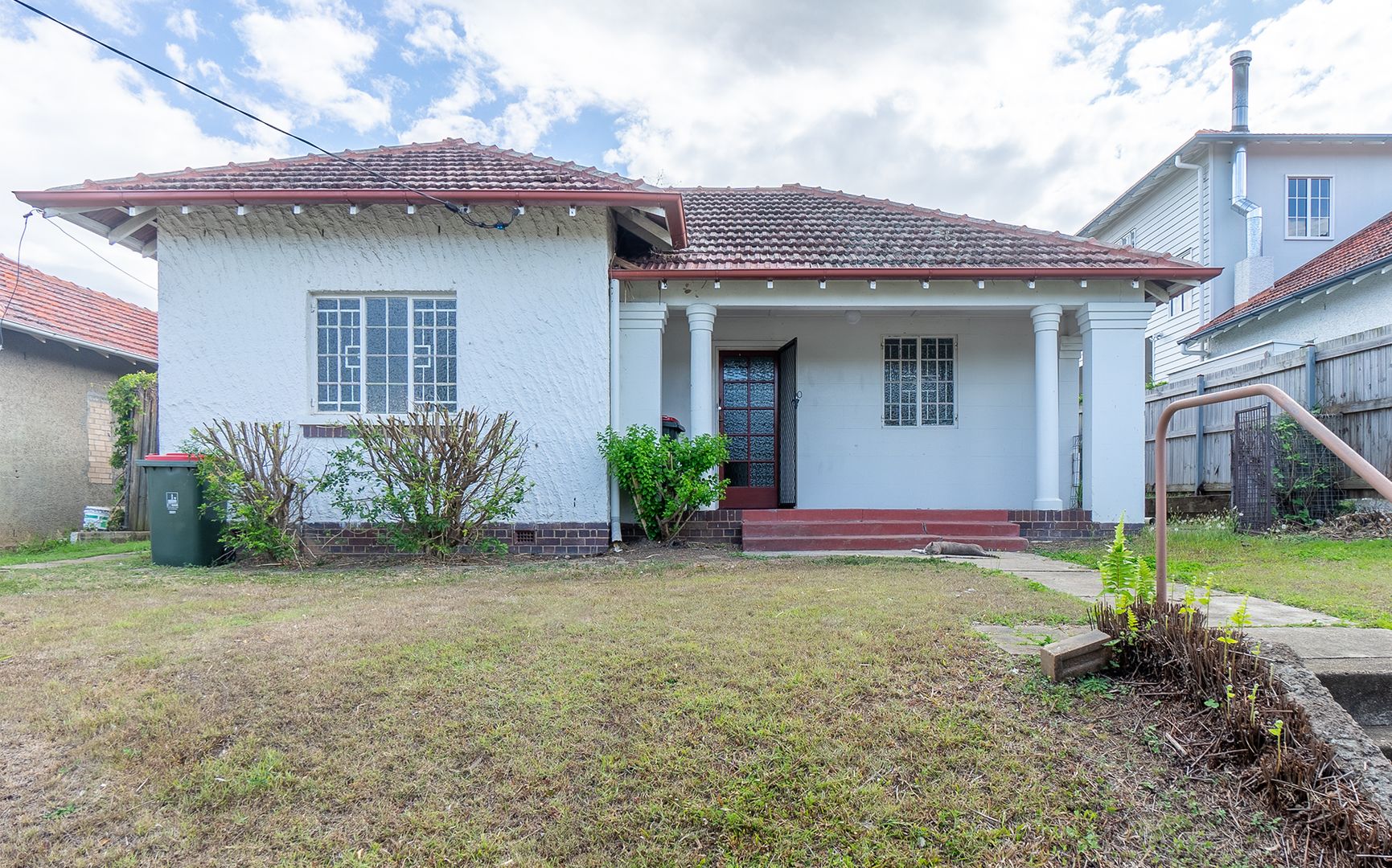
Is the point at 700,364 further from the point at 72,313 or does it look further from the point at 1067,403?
the point at 72,313

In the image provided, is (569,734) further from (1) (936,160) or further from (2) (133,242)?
(1) (936,160)

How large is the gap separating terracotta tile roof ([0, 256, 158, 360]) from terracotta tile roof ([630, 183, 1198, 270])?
8.73 metres

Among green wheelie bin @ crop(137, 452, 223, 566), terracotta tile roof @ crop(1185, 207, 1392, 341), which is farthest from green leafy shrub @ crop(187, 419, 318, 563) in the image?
terracotta tile roof @ crop(1185, 207, 1392, 341)

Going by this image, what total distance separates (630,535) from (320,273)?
175 inches

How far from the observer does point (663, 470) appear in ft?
23.5

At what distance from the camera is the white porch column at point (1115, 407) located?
26.0ft

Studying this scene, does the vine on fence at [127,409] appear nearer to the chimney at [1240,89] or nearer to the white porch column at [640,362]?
the white porch column at [640,362]

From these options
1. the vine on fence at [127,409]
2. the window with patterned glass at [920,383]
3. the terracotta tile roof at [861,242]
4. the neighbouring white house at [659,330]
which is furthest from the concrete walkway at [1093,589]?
the vine on fence at [127,409]

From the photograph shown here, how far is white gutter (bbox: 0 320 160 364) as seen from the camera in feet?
30.0

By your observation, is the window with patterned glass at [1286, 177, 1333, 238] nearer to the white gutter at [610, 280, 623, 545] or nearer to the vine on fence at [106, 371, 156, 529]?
the white gutter at [610, 280, 623, 545]

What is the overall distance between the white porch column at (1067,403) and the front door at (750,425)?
3842 millimetres

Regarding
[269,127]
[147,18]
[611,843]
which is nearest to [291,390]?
[269,127]

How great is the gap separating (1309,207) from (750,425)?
47.4 ft

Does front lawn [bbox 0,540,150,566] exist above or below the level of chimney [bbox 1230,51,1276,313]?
below
